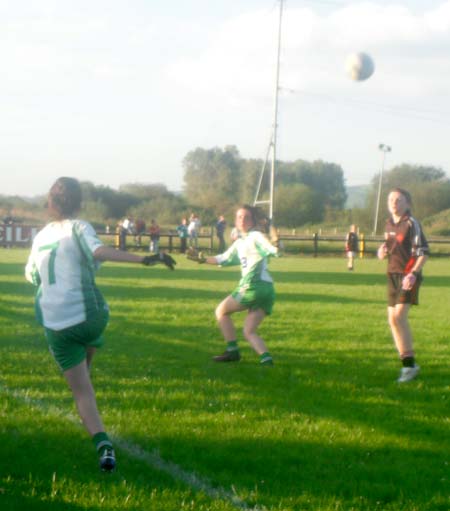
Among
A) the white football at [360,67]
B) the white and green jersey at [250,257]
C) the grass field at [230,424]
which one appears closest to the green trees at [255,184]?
the white football at [360,67]

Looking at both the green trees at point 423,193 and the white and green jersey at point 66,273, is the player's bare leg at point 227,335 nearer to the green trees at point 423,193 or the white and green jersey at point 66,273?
the white and green jersey at point 66,273

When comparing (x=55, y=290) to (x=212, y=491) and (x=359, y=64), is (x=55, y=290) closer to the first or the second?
(x=212, y=491)

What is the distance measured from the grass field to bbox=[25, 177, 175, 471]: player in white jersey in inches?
18.0

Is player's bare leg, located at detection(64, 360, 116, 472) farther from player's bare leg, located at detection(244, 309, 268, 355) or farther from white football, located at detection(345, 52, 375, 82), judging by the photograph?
white football, located at detection(345, 52, 375, 82)

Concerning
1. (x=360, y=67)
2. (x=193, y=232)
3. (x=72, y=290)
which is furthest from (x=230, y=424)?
(x=193, y=232)

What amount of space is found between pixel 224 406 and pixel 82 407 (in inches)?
80.1

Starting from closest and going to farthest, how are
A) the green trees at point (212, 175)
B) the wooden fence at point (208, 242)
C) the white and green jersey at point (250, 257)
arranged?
the white and green jersey at point (250, 257), the wooden fence at point (208, 242), the green trees at point (212, 175)

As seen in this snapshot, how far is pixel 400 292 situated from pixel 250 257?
171 centimetres

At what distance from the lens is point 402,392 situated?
27.1 feet

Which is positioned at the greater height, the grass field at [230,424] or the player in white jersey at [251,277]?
the player in white jersey at [251,277]

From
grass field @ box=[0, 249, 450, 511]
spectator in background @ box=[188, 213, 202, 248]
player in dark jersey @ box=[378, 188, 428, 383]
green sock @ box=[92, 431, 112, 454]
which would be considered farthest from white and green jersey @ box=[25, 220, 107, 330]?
spectator in background @ box=[188, 213, 202, 248]

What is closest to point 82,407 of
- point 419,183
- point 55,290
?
point 55,290

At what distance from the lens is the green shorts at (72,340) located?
17.8ft

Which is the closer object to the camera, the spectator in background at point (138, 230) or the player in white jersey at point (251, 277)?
the player in white jersey at point (251, 277)
